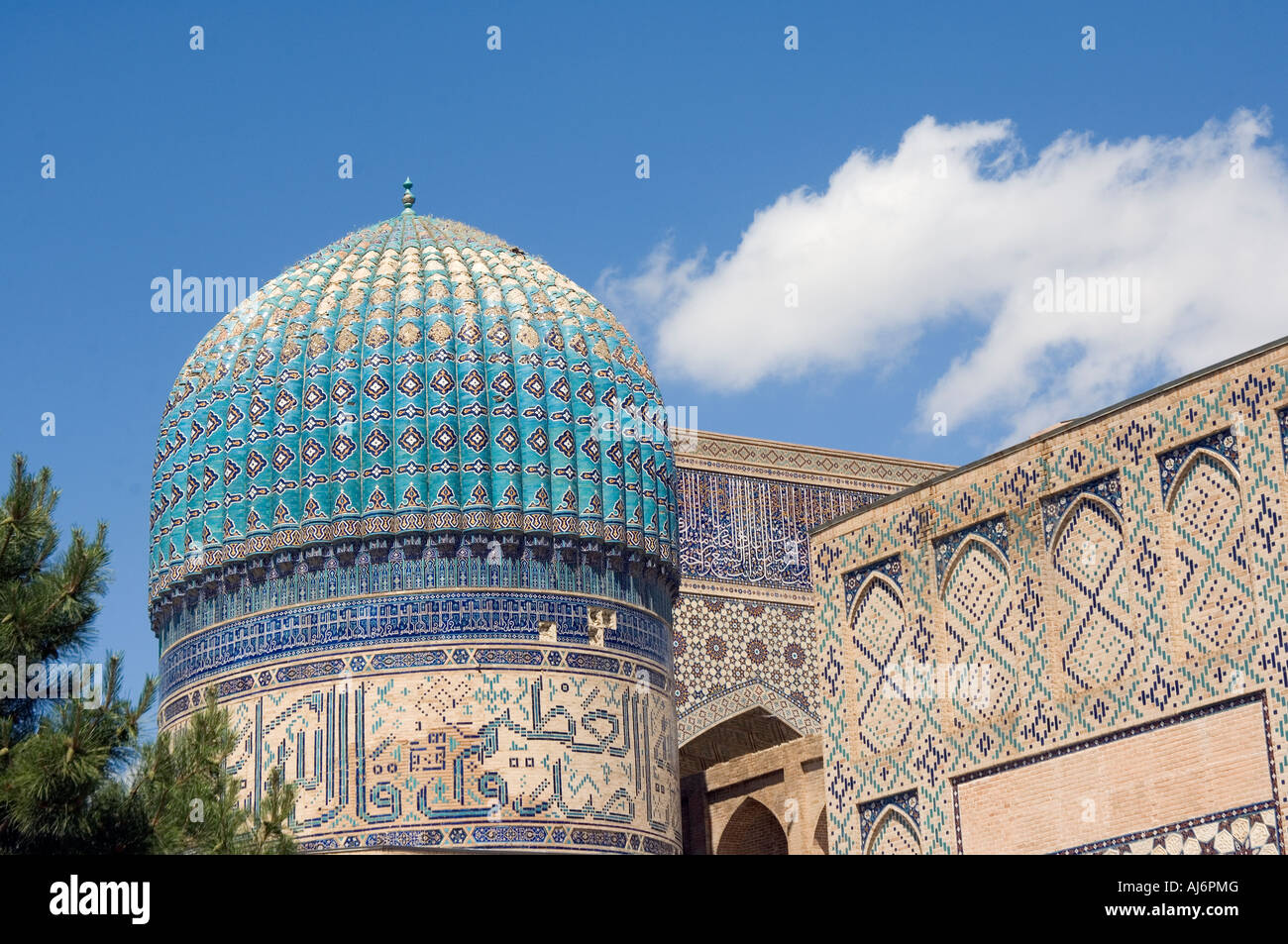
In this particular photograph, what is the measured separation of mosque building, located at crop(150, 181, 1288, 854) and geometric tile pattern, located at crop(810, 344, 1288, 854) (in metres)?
0.02

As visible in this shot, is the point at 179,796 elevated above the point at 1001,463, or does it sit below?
below

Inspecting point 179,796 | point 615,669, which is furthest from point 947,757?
point 179,796

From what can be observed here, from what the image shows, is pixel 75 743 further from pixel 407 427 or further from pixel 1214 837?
pixel 407 427

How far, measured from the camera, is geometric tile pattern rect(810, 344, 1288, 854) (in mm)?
10648

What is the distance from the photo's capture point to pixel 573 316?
16.8m

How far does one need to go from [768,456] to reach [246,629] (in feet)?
21.7

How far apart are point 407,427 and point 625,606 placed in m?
2.21

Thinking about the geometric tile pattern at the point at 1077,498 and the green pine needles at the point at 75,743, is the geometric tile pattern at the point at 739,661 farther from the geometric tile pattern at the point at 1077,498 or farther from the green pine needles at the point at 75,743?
the green pine needles at the point at 75,743

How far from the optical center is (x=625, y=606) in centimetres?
1606

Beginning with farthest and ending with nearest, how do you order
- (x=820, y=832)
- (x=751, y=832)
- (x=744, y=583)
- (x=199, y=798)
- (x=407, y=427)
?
(x=744, y=583) < (x=751, y=832) < (x=820, y=832) < (x=407, y=427) < (x=199, y=798)

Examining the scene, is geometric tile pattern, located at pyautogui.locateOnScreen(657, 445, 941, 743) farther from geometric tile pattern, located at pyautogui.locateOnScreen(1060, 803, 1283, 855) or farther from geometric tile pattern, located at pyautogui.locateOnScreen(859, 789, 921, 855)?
geometric tile pattern, located at pyautogui.locateOnScreen(1060, 803, 1283, 855)

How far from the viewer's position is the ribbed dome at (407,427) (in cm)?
1554

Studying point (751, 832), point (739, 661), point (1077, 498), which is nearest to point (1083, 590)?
point (1077, 498)
